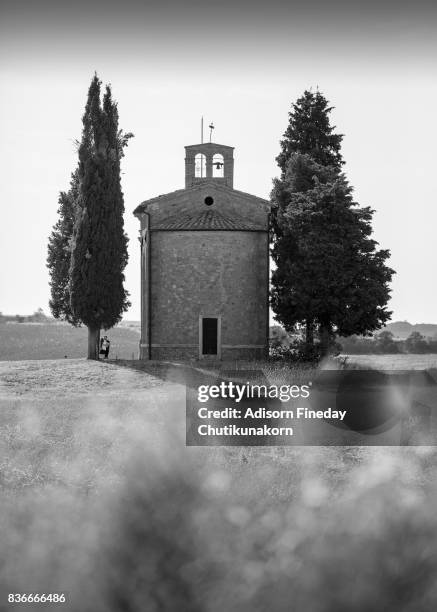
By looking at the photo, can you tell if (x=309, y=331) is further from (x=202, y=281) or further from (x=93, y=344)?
(x=93, y=344)

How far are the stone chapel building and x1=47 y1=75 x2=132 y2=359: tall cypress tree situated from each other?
1.23m

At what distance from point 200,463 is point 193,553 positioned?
1.22 m

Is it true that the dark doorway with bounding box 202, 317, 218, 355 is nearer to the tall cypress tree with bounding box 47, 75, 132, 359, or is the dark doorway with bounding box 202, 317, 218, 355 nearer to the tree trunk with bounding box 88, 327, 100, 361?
the tall cypress tree with bounding box 47, 75, 132, 359

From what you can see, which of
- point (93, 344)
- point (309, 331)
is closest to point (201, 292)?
point (309, 331)

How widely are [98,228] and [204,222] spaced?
3301 mm

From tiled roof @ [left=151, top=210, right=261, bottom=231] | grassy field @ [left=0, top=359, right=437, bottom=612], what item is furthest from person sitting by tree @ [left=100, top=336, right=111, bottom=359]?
grassy field @ [left=0, top=359, right=437, bottom=612]

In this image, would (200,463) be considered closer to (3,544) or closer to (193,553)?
(193,553)

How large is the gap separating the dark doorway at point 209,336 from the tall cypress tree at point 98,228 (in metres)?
2.60

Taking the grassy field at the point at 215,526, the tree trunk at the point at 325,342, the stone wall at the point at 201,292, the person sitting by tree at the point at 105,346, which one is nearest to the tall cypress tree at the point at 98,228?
the person sitting by tree at the point at 105,346

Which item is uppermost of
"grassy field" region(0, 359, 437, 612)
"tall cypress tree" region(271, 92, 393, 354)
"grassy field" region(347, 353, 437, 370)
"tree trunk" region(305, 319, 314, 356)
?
"tall cypress tree" region(271, 92, 393, 354)

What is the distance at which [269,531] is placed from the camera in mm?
9562

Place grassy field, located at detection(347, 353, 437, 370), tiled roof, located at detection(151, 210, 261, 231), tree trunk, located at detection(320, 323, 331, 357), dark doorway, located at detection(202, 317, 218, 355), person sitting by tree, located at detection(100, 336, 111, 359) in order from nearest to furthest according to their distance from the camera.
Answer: grassy field, located at detection(347, 353, 437, 370)
tree trunk, located at detection(320, 323, 331, 357)
dark doorway, located at detection(202, 317, 218, 355)
tiled roof, located at detection(151, 210, 261, 231)
person sitting by tree, located at detection(100, 336, 111, 359)

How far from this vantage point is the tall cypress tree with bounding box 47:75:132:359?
22734 mm

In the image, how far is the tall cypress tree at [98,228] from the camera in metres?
22.7
